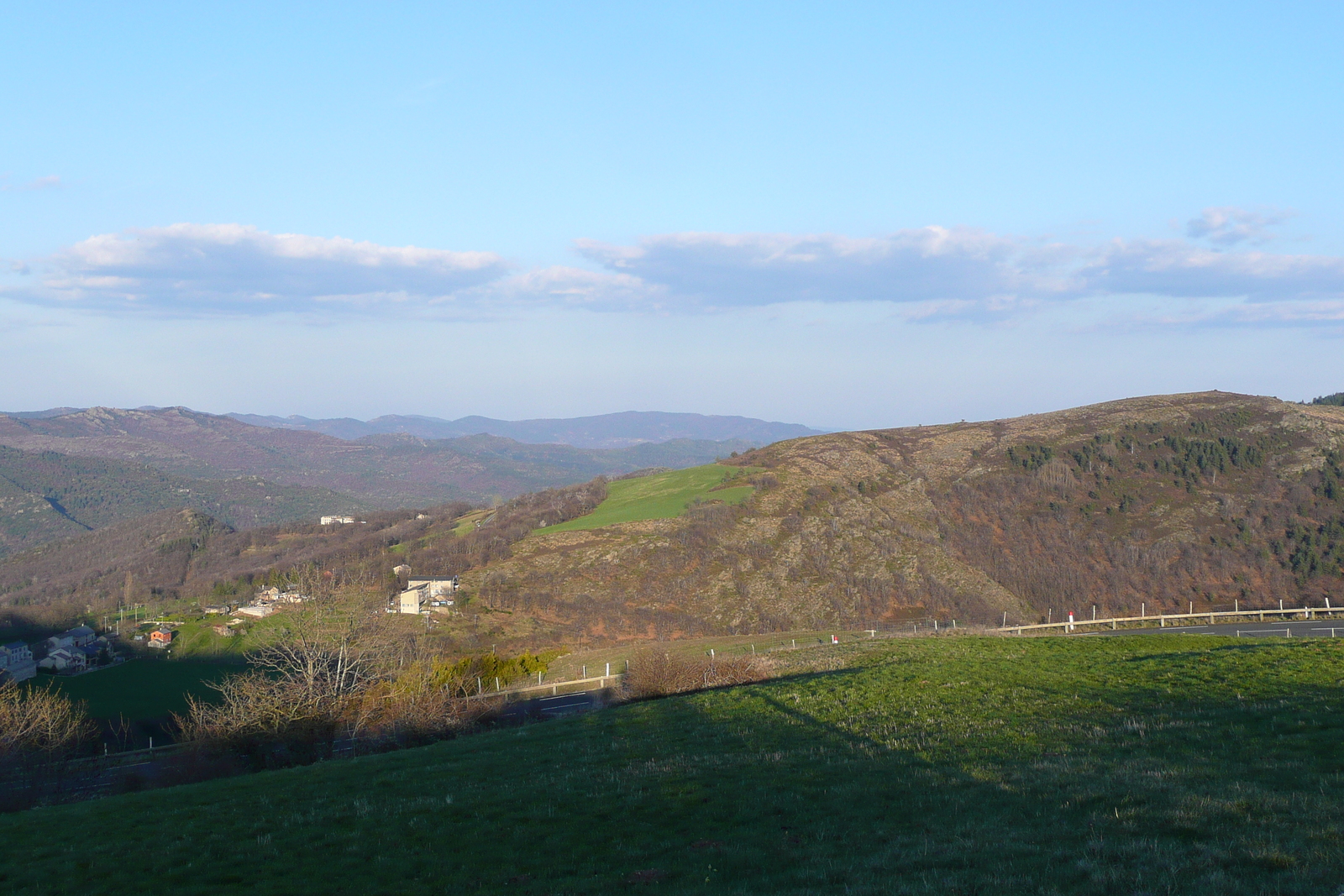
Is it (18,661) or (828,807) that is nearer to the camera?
(828,807)

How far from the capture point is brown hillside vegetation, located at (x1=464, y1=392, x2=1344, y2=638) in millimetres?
65875

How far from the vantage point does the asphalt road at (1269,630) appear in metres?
35.5

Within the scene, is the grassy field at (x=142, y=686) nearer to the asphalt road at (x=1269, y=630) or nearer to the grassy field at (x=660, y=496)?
the grassy field at (x=660, y=496)

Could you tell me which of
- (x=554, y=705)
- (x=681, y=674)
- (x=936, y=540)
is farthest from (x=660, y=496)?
(x=681, y=674)

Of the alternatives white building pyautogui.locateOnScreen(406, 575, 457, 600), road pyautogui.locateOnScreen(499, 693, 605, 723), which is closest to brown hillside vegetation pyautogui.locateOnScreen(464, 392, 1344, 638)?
white building pyautogui.locateOnScreen(406, 575, 457, 600)

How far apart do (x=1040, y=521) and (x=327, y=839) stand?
80.6m

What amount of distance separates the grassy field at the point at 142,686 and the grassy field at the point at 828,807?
4204cm

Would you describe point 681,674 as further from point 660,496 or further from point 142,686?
point 660,496

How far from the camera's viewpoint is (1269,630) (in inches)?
1524

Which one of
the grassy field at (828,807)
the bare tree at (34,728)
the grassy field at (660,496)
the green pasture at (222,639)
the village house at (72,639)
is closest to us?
the grassy field at (828,807)

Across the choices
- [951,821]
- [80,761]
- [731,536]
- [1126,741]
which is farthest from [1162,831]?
[731,536]

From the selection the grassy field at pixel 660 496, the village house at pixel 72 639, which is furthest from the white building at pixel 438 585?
the village house at pixel 72 639

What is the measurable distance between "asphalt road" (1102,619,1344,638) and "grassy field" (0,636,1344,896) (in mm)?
18566

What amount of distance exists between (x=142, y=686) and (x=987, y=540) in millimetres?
75054
